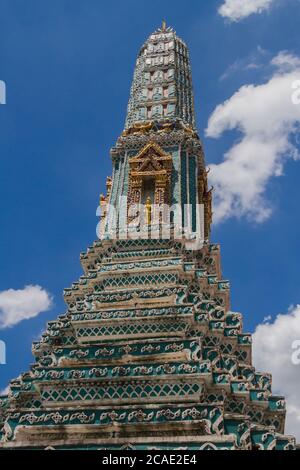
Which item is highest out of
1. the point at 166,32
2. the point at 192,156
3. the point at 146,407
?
the point at 166,32

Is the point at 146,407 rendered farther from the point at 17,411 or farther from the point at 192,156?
the point at 192,156

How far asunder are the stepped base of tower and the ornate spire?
385 inches

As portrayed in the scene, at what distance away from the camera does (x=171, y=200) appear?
3092 cm

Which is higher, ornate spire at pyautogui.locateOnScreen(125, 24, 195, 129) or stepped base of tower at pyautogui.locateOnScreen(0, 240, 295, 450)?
ornate spire at pyautogui.locateOnScreen(125, 24, 195, 129)

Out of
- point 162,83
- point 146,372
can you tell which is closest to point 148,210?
point 162,83

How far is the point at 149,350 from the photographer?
21.7m

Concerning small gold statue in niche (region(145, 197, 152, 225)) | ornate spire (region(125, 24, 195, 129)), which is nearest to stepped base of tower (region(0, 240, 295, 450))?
small gold statue in niche (region(145, 197, 152, 225))

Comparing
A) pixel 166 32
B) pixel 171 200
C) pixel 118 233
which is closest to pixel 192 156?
pixel 171 200

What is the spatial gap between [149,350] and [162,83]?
64.9ft

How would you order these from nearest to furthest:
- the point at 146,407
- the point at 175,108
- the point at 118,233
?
the point at 146,407 → the point at 118,233 → the point at 175,108

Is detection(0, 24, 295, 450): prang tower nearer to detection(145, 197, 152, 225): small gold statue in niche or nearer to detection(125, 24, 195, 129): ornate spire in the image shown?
detection(145, 197, 152, 225): small gold statue in niche

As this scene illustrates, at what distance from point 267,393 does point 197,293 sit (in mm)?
5189

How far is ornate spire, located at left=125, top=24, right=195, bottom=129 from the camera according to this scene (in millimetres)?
35719

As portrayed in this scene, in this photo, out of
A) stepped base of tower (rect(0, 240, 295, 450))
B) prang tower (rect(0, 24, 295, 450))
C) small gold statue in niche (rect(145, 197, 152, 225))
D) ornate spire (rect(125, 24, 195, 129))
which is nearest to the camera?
stepped base of tower (rect(0, 240, 295, 450))
